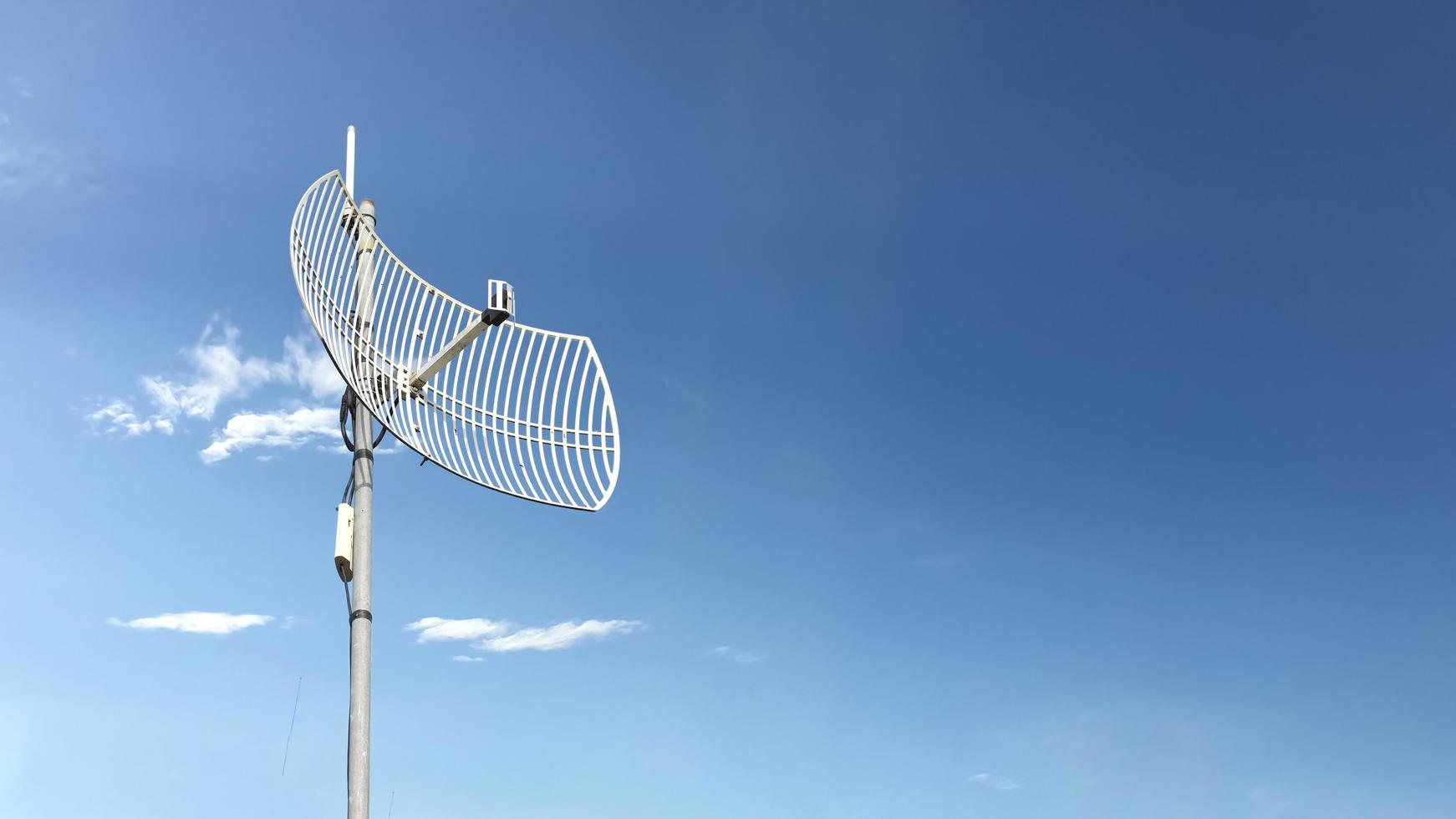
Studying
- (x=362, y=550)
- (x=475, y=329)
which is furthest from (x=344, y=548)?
(x=475, y=329)

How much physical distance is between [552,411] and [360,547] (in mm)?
2587

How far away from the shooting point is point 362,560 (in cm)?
1091

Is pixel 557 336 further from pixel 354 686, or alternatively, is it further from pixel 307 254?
pixel 354 686

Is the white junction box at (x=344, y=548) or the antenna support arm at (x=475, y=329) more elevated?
the antenna support arm at (x=475, y=329)

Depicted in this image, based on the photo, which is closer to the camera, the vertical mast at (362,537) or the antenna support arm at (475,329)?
the vertical mast at (362,537)

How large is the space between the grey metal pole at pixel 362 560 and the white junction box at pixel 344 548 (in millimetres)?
46

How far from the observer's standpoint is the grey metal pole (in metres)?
10.2

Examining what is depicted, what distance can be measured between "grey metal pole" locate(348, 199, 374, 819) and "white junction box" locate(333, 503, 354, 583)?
46mm

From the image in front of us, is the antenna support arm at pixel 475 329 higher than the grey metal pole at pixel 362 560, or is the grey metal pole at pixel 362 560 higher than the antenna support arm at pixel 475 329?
the antenna support arm at pixel 475 329

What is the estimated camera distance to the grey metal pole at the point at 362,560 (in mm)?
10195

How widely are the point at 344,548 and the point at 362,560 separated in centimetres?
19

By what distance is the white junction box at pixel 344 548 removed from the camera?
35.8 feet

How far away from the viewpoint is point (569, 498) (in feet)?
39.9

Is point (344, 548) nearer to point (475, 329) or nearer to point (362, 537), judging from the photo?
point (362, 537)
